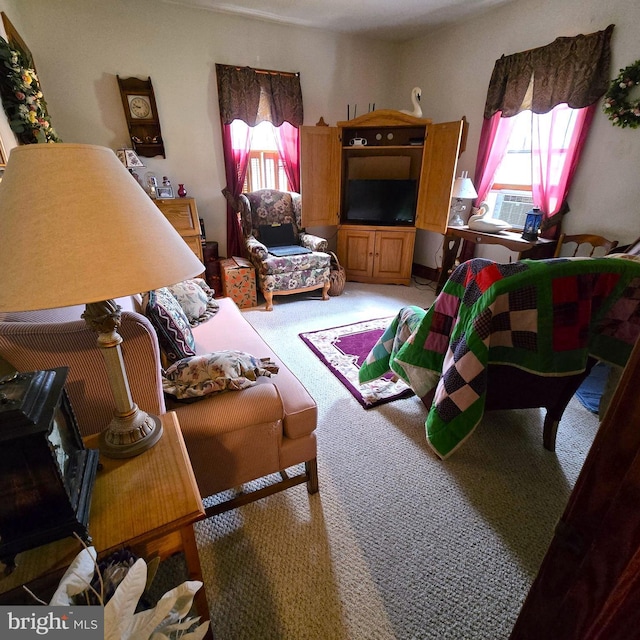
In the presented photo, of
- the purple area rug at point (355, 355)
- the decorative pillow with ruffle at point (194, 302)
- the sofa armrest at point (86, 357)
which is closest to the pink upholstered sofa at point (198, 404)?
the sofa armrest at point (86, 357)

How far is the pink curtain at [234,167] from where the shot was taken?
141 inches

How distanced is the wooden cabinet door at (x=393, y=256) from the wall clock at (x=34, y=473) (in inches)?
145

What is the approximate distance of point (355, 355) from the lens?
2533mm

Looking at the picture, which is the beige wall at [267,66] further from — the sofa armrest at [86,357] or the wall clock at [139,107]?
the sofa armrest at [86,357]

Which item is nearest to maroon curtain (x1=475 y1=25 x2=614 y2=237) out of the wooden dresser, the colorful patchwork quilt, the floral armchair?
the floral armchair

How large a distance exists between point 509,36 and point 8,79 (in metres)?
3.99

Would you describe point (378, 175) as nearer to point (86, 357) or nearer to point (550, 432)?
point (550, 432)

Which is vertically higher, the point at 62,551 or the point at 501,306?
the point at 501,306

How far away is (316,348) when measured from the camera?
8.61 feet

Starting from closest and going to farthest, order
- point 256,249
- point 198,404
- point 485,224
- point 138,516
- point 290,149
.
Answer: point 138,516 < point 198,404 < point 485,224 < point 256,249 < point 290,149

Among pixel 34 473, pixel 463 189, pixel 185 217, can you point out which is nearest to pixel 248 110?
pixel 185 217

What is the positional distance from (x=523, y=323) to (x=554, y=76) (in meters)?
2.83

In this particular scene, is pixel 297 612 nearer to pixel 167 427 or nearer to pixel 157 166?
pixel 167 427

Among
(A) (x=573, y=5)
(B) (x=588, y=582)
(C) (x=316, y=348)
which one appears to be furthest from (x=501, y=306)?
(A) (x=573, y=5)
